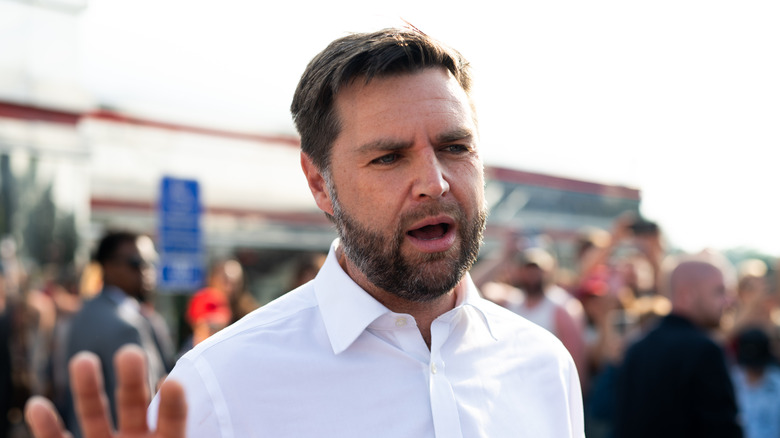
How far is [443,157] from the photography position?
1644 mm

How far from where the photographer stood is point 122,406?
1011 mm

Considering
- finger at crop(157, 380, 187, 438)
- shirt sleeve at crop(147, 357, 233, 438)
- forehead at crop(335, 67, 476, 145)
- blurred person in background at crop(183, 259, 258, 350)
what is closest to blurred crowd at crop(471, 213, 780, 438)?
blurred person in background at crop(183, 259, 258, 350)

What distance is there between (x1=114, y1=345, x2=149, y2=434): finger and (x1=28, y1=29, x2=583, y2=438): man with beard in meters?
0.39

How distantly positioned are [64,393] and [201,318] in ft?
3.72

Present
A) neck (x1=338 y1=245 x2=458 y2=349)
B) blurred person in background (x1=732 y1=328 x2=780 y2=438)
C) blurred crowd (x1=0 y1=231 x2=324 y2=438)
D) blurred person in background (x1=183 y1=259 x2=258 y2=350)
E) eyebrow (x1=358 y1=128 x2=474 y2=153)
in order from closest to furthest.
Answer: eyebrow (x1=358 y1=128 x2=474 y2=153), neck (x1=338 y1=245 x2=458 y2=349), blurred crowd (x1=0 y1=231 x2=324 y2=438), blurred person in background (x1=732 y1=328 x2=780 y2=438), blurred person in background (x1=183 y1=259 x2=258 y2=350)

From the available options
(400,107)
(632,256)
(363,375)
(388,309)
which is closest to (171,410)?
(363,375)

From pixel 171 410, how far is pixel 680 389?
342cm

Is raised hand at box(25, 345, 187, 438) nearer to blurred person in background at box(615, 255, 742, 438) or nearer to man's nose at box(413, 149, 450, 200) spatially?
man's nose at box(413, 149, 450, 200)

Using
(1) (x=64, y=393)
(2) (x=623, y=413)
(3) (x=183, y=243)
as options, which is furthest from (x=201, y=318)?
(2) (x=623, y=413)

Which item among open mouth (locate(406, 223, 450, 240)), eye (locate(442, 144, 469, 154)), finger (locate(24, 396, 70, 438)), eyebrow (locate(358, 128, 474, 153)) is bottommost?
finger (locate(24, 396, 70, 438))

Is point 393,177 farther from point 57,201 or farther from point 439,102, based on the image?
point 57,201

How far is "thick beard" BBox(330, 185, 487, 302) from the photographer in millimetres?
1609

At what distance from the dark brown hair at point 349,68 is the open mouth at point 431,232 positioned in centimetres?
Result: 29

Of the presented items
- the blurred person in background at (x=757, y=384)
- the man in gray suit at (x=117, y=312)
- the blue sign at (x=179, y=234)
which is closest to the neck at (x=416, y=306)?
the man in gray suit at (x=117, y=312)
